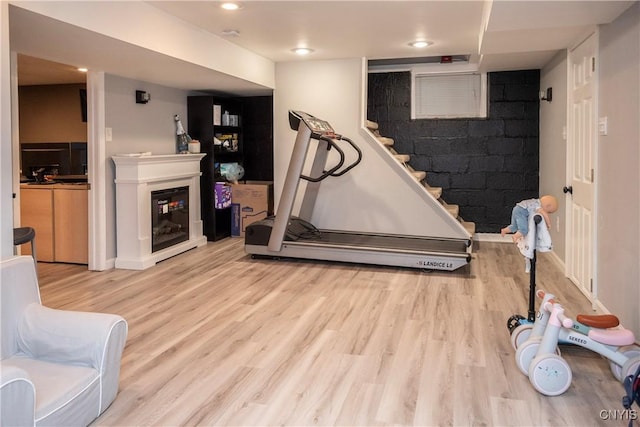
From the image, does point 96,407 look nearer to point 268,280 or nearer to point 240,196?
point 268,280

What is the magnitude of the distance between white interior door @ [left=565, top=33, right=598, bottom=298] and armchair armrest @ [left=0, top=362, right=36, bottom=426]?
Answer: 3.69 m

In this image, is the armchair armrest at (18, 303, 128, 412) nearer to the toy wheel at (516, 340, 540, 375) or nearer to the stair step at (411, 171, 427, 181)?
the toy wheel at (516, 340, 540, 375)

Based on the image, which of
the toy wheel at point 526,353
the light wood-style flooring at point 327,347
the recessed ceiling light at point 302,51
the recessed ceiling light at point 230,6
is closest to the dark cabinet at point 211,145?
the recessed ceiling light at point 302,51

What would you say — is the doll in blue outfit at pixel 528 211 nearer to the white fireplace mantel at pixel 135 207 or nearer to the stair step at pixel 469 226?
the stair step at pixel 469 226

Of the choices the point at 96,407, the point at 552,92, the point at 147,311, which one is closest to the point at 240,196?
the point at 147,311

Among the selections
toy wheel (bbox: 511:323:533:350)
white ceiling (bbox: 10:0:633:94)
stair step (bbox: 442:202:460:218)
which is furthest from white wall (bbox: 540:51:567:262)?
toy wheel (bbox: 511:323:533:350)

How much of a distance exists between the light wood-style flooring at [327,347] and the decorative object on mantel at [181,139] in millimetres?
1769

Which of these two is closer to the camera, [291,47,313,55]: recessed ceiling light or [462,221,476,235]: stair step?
[291,47,313,55]: recessed ceiling light

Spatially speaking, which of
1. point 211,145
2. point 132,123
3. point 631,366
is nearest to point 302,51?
point 211,145

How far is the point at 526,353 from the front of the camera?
276 cm

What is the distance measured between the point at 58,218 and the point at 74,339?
3.75m

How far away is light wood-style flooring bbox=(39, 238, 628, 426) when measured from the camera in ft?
7.97

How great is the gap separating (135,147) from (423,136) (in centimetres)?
365

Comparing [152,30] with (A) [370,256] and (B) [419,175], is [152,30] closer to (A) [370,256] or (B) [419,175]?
(A) [370,256]
